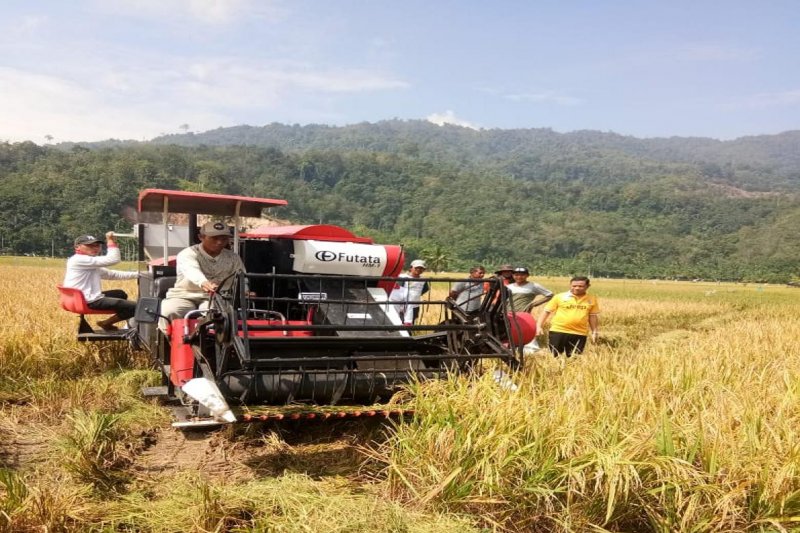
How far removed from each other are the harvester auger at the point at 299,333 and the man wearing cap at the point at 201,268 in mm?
212

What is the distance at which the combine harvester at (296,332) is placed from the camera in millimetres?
4680

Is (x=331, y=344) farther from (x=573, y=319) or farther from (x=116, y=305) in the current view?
(x=573, y=319)

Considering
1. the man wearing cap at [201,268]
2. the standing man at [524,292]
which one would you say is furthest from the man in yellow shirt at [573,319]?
the man wearing cap at [201,268]

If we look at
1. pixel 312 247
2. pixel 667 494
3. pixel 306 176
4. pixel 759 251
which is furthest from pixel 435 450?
pixel 306 176

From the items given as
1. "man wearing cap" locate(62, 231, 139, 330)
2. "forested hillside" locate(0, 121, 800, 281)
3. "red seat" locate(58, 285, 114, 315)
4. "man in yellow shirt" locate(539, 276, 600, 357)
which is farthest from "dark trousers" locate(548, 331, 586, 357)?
"forested hillside" locate(0, 121, 800, 281)

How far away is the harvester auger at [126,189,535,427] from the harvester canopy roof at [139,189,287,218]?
0.7 inches

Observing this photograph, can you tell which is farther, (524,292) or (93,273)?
(524,292)

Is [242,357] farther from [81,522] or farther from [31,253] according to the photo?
[31,253]

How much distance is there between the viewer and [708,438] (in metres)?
3.78

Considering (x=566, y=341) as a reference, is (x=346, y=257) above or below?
above

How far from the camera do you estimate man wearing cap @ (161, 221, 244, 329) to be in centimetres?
554

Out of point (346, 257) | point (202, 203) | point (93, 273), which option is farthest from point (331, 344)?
point (93, 273)

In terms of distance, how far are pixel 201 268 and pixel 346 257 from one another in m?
1.44

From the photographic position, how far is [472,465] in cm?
369
